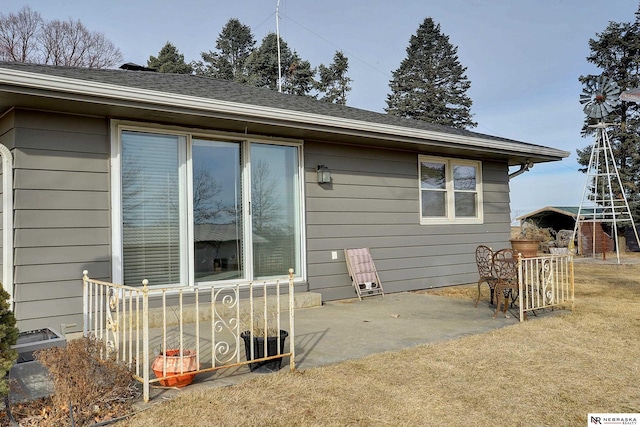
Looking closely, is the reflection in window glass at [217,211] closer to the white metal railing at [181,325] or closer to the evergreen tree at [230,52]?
the white metal railing at [181,325]

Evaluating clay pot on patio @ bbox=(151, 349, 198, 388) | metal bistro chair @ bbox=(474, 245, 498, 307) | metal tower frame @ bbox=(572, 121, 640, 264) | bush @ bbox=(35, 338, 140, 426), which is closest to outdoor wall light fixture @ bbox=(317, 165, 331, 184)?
metal bistro chair @ bbox=(474, 245, 498, 307)

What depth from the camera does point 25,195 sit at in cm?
438

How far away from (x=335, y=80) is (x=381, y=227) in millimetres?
20881

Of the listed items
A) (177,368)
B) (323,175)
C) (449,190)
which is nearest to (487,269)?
(323,175)

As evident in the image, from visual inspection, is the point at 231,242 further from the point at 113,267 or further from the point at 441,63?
the point at 441,63

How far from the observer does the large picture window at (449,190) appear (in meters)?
7.78

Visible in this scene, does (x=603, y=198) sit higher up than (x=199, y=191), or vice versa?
(x=603, y=198)

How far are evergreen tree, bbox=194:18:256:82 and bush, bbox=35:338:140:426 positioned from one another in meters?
24.4

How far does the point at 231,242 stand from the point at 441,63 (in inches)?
988

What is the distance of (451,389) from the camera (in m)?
2.99

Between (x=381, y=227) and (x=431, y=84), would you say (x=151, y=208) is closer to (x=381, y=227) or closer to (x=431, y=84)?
(x=381, y=227)

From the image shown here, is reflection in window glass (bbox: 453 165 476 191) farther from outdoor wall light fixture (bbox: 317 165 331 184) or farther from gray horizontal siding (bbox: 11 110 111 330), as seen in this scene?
gray horizontal siding (bbox: 11 110 111 330)

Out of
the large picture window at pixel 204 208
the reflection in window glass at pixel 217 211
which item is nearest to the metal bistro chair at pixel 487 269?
the large picture window at pixel 204 208

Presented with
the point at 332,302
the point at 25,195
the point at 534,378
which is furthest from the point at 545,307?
the point at 25,195
